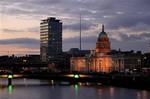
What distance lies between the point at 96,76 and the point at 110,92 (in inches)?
1474

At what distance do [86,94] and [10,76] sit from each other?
135ft

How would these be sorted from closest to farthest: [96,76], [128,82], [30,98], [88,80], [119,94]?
1. [30,98]
2. [119,94]
3. [128,82]
4. [96,76]
5. [88,80]

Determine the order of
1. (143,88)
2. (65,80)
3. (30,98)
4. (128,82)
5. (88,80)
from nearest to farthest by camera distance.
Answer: (30,98) < (143,88) < (128,82) < (88,80) < (65,80)

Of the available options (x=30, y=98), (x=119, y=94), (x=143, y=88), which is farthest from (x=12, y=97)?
(x=143, y=88)

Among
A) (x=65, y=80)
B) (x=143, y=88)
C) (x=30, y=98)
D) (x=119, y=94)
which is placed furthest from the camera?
(x=65, y=80)

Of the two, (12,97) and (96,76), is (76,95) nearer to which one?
(12,97)

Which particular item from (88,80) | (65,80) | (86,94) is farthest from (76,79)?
(86,94)

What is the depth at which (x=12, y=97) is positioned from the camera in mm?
105938

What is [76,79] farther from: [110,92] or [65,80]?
[110,92]

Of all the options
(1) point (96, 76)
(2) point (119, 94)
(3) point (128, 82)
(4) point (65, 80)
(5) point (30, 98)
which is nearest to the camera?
(5) point (30, 98)

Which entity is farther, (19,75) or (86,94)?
(19,75)

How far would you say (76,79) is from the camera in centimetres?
16388

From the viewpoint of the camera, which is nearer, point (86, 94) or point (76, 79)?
point (86, 94)

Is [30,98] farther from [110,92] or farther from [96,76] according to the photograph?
[96,76]
